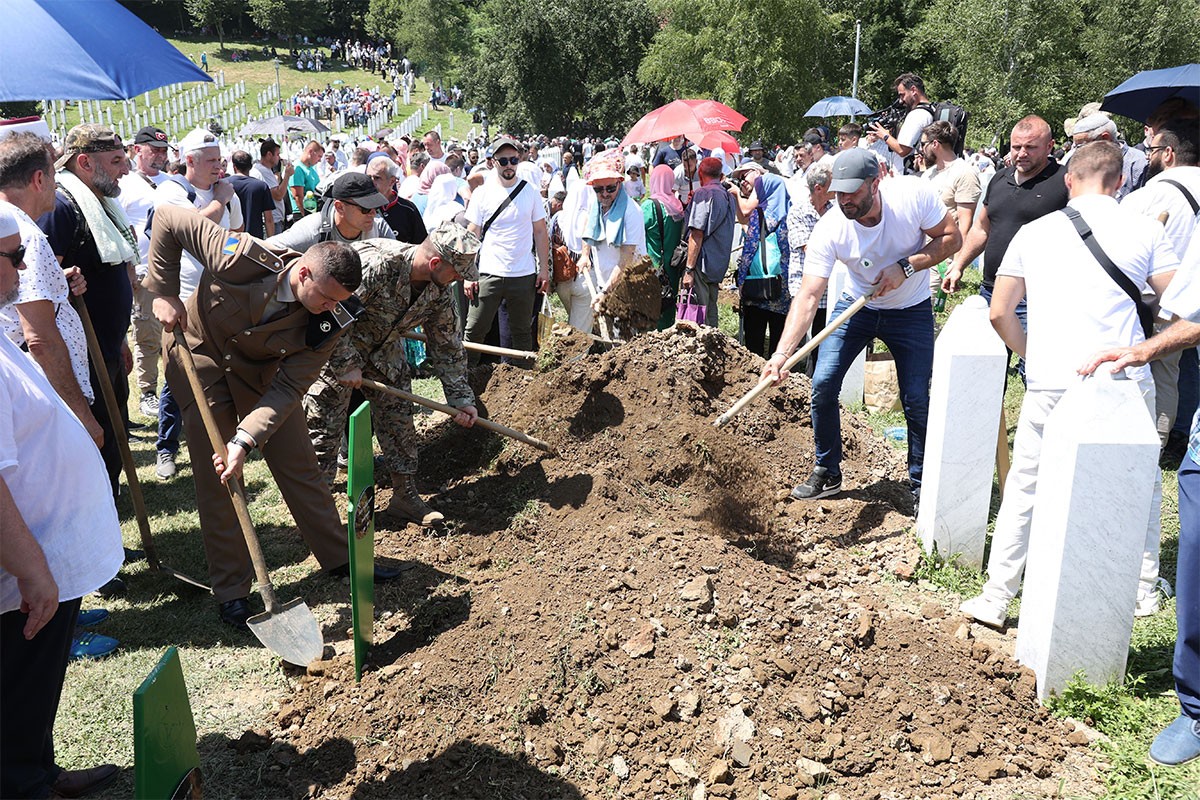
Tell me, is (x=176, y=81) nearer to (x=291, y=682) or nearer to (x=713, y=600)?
(x=291, y=682)

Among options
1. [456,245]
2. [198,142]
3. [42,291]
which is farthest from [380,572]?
[198,142]

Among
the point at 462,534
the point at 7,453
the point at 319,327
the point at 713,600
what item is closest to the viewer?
the point at 7,453

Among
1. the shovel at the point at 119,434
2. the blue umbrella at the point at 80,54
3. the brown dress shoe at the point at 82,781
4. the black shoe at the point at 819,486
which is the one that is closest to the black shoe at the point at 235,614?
the shovel at the point at 119,434

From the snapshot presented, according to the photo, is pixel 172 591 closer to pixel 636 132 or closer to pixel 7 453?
pixel 7 453

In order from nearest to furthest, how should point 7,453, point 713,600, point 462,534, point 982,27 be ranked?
point 7,453
point 713,600
point 462,534
point 982,27

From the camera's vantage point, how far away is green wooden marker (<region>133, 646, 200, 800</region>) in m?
2.28

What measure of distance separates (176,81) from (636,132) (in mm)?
8960

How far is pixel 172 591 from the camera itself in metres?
4.87

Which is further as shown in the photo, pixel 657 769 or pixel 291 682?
pixel 291 682

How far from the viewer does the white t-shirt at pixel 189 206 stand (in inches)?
235

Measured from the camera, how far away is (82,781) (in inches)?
130

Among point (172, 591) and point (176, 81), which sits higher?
point (176, 81)

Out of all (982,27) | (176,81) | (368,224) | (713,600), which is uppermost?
(982,27)

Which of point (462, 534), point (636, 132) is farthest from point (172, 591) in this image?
point (636, 132)
